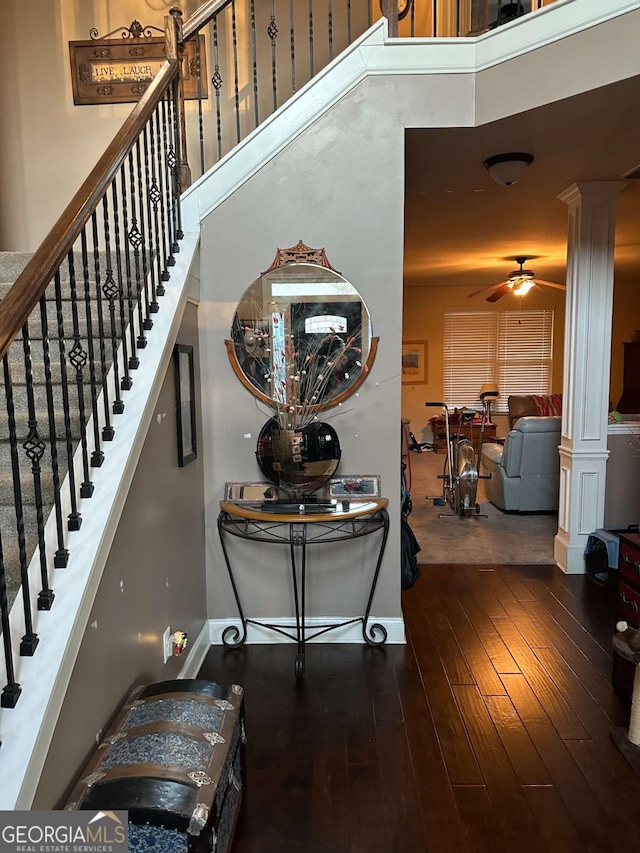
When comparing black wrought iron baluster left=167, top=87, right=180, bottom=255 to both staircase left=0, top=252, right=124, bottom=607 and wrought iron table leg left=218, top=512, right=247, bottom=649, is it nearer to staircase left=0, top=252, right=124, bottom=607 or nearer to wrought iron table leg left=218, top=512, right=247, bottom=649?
staircase left=0, top=252, right=124, bottom=607

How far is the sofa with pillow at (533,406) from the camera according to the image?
8.51 metres

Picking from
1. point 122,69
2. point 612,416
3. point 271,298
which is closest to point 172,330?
point 271,298

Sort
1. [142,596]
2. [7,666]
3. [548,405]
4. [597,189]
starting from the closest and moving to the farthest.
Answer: [7,666] → [142,596] → [597,189] → [548,405]

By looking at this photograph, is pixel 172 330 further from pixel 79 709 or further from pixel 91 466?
pixel 79 709

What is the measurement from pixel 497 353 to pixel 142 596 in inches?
324

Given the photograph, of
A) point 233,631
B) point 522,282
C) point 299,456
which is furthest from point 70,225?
point 522,282

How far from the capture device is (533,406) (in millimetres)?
8719

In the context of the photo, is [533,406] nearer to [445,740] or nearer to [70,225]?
[445,740]

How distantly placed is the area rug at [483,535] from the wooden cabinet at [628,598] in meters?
1.70

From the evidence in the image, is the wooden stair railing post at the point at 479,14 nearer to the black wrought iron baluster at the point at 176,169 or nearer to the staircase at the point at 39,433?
the black wrought iron baluster at the point at 176,169

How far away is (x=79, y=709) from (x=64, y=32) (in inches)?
179

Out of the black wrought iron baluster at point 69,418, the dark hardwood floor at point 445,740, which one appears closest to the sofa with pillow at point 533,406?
the dark hardwood floor at point 445,740

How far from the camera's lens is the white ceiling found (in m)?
2.78

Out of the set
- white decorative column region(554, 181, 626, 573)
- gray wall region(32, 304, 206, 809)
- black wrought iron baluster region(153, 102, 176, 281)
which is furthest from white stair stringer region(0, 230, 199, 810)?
white decorative column region(554, 181, 626, 573)
